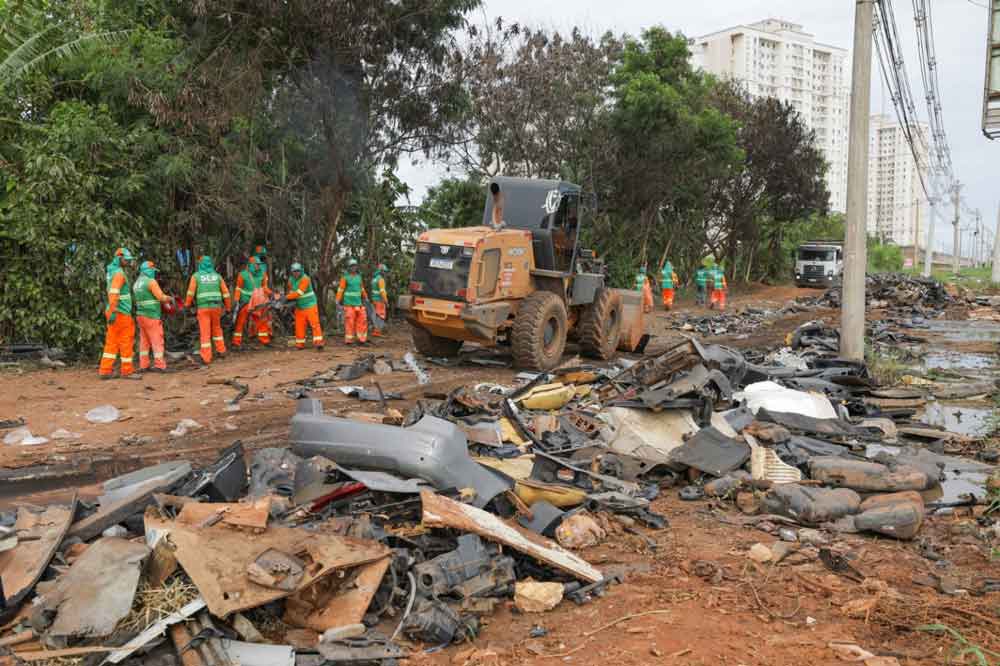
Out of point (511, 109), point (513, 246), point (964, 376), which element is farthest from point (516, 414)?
point (511, 109)

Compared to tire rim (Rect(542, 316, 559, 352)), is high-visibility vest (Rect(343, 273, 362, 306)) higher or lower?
higher

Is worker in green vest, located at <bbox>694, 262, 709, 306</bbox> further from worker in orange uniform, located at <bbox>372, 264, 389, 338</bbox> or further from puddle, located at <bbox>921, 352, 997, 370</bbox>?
worker in orange uniform, located at <bbox>372, 264, 389, 338</bbox>

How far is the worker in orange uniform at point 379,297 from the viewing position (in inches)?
648

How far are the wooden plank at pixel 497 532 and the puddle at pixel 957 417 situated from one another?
6.02 meters

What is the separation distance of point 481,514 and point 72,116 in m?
10.7

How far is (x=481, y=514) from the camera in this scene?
525 cm

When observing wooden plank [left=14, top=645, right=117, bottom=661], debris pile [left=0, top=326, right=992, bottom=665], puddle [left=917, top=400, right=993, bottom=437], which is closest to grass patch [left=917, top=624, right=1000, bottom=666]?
debris pile [left=0, top=326, right=992, bottom=665]

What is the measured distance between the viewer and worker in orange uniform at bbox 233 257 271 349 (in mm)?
13789

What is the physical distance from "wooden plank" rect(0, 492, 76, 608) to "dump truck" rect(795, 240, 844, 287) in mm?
34489

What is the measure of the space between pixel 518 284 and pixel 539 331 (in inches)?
33.7

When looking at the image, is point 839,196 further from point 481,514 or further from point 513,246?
point 481,514

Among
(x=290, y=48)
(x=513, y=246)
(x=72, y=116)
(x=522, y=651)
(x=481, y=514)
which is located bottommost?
(x=522, y=651)

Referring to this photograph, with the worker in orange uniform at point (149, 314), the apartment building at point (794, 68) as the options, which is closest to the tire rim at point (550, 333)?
the worker in orange uniform at point (149, 314)

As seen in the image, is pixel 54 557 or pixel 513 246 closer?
pixel 54 557
